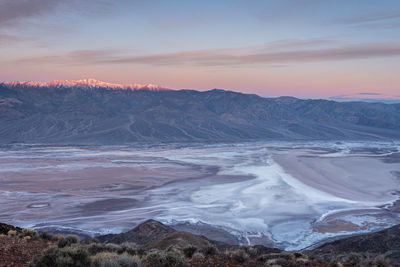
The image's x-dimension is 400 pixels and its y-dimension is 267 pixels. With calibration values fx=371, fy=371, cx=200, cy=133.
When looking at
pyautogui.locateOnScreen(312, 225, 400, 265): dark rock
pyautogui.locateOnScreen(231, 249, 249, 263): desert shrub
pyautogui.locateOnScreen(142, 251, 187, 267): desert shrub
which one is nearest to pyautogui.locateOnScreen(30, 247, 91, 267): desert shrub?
pyautogui.locateOnScreen(142, 251, 187, 267): desert shrub

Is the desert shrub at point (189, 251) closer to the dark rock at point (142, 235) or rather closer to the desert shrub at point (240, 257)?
the desert shrub at point (240, 257)

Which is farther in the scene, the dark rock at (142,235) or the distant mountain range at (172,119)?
the distant mountain range at (172,119)

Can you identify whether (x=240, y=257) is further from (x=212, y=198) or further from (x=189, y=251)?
(x=212, y=198)

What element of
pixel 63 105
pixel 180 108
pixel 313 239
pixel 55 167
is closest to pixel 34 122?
pixel 63 105

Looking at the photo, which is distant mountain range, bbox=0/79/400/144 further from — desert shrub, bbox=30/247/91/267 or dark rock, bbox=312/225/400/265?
desert shrub, bbox=30/247/91/267

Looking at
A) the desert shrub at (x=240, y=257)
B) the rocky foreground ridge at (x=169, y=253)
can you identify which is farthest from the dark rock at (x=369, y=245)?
the desert shrub at (x=240, y=257)

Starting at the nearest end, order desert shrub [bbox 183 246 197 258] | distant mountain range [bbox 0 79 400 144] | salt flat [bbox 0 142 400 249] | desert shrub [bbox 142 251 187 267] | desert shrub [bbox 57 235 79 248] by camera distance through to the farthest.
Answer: desert shrub [bbox 142 251 187 267] < desert shrub [bbox 183 246 197 258] < desert shrub [bbox 57 235 79 248] < salt flat [bbox 0 142 400 249] < distant mountain range [bbox 0 79 400 144]
